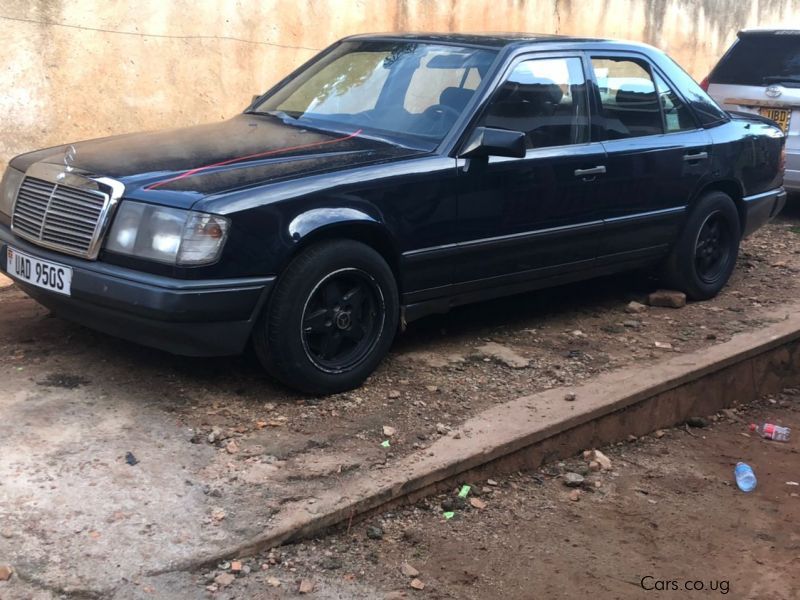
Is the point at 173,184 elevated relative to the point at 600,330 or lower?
elevated

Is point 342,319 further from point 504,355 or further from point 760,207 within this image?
point 760,207

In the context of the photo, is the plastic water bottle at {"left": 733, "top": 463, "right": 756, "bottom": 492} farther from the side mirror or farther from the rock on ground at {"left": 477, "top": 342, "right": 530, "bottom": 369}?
the side mirror

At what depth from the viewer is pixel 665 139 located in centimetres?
589

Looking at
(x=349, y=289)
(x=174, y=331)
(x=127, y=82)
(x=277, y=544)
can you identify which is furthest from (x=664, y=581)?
(x=127, y=82)

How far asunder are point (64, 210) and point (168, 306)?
30.0 inches

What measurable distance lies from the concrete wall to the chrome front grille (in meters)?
2.26

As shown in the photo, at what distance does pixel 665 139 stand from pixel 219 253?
3.16 meters

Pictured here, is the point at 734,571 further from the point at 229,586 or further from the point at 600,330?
the point at 600,330

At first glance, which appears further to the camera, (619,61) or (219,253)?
(619,61)

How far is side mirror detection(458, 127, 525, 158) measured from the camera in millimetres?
4605

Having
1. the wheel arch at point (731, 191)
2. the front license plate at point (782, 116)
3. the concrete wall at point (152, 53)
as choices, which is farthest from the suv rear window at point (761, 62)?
the wheel arch at point (731, 191)

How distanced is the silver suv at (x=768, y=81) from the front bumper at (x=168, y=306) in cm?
627

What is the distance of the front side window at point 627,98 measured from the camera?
5.57 m

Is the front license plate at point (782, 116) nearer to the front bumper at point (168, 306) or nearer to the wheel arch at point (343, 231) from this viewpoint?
the wheel arch at point (343, 231)
